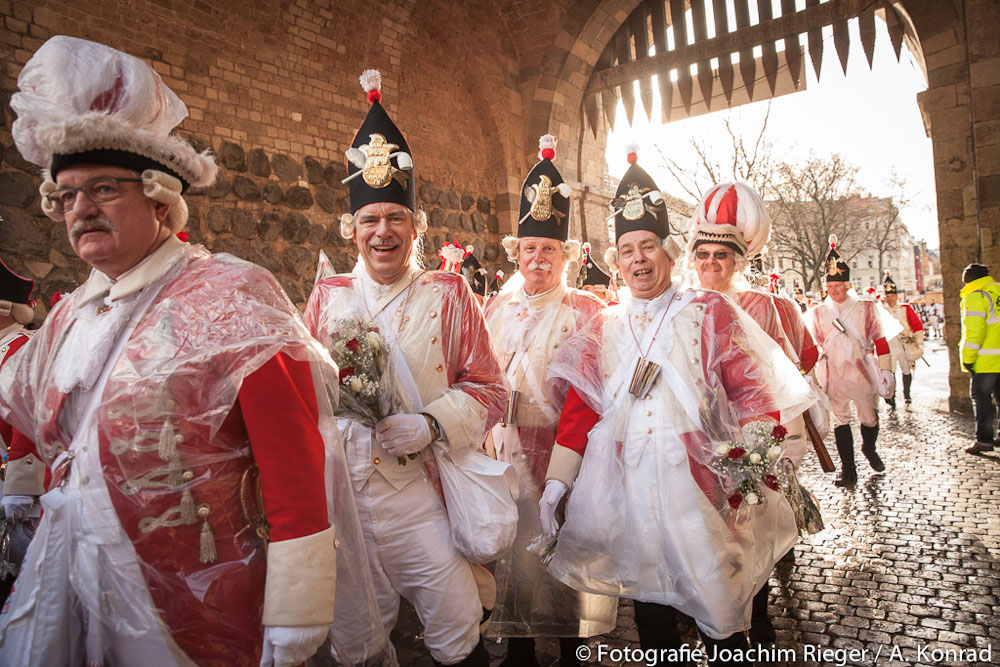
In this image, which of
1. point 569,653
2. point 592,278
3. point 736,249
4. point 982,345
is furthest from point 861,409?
point 569,653

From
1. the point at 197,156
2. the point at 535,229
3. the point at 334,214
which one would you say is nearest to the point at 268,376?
the point at 197,156

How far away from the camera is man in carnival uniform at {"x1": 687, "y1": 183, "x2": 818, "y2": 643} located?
11.4 feet

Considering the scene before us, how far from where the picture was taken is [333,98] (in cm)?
845

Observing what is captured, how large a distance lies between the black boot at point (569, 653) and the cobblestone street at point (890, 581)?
17 cm

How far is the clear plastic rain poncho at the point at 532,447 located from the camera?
290 cm

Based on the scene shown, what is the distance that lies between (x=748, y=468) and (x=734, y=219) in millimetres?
1695

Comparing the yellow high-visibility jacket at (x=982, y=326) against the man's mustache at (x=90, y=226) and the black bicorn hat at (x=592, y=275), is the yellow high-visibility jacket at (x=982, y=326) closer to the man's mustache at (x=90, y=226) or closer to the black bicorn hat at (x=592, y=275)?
the black bicorn hat at (x=592, y=275)

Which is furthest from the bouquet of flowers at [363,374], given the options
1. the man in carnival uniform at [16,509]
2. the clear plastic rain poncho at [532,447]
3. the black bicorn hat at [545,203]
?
the black bicorn hat at [545,203]

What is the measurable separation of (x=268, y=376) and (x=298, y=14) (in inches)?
311

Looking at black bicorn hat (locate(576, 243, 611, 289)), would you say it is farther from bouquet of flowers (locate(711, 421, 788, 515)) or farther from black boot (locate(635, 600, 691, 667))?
black boot (locate(635, 600, 691, 667))

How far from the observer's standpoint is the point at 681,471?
2.34m

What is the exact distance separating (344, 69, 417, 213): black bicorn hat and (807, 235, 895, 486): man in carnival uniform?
205 inches

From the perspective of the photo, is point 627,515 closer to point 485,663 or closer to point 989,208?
point 485,663

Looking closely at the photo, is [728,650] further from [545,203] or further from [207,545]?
[545,203]
